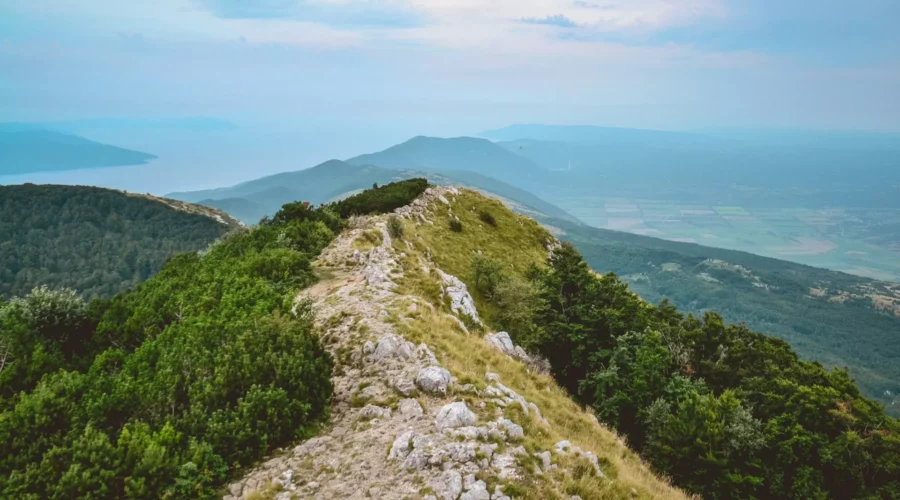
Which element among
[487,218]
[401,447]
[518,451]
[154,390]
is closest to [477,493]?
[518,451]

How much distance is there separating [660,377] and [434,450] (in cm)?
1474

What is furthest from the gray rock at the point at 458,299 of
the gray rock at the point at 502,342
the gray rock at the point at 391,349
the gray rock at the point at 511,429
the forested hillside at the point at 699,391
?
the gray rock at the point at 511,429

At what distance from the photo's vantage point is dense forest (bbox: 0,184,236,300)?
350 ft

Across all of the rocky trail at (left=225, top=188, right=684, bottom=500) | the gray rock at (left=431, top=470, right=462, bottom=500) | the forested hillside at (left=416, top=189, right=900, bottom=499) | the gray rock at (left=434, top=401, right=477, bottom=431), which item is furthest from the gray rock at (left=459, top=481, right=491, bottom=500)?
the forested hillside at (left=416, top=189, right=900, bottom=499)

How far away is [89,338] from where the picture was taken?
17.4 meters

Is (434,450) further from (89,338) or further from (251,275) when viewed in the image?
(89,338)

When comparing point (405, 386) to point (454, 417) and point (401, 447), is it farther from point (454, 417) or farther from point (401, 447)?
point (401, 447)

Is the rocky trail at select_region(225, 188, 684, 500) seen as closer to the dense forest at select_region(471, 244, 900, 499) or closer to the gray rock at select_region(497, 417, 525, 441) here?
the gray rock at select_region(497, 417, 525, 441)

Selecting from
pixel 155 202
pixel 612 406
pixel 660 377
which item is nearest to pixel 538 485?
pixel 612 406

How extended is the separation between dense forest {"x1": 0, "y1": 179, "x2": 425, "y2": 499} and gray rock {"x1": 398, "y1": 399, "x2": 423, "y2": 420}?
1.96 m

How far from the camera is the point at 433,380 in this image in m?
12.3

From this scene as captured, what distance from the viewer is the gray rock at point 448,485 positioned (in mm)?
Answer: 8472

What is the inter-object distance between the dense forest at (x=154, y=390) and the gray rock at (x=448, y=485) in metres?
3.77

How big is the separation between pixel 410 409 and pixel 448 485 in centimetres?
296
